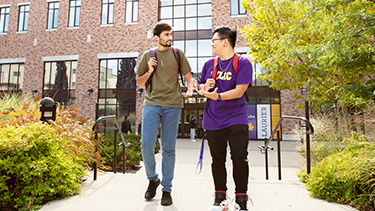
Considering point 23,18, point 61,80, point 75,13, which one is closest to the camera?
point 61,80

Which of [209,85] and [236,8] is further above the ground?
[236,8]

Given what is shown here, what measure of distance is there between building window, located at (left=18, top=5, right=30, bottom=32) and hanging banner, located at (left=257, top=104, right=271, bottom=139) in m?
20.6

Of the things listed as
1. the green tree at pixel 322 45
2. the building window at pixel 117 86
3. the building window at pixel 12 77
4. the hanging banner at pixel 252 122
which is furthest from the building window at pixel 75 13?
the hanging banner at pixel 252 122

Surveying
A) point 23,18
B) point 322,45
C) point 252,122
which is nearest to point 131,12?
point 23,18

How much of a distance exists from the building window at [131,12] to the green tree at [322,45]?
11043 mm

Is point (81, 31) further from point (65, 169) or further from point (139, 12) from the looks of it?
point (65, 169)

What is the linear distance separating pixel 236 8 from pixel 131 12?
8.13 m

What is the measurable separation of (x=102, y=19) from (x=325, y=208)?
1975cm

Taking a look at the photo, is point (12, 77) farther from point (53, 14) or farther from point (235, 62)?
point (235, 62)

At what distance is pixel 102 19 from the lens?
18.5m

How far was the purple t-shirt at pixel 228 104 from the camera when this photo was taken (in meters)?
2.26

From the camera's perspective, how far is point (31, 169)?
2.47 m

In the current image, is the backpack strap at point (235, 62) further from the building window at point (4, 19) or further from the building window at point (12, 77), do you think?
the building window at point (4, 19)

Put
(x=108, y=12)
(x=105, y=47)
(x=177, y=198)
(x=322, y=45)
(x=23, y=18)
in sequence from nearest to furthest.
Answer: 1. (x=177, y=198)
2. (x=322, y=45)
3. (x=105, y=47)
4. (x=108, y=12)
5. (x=23, y=18)
